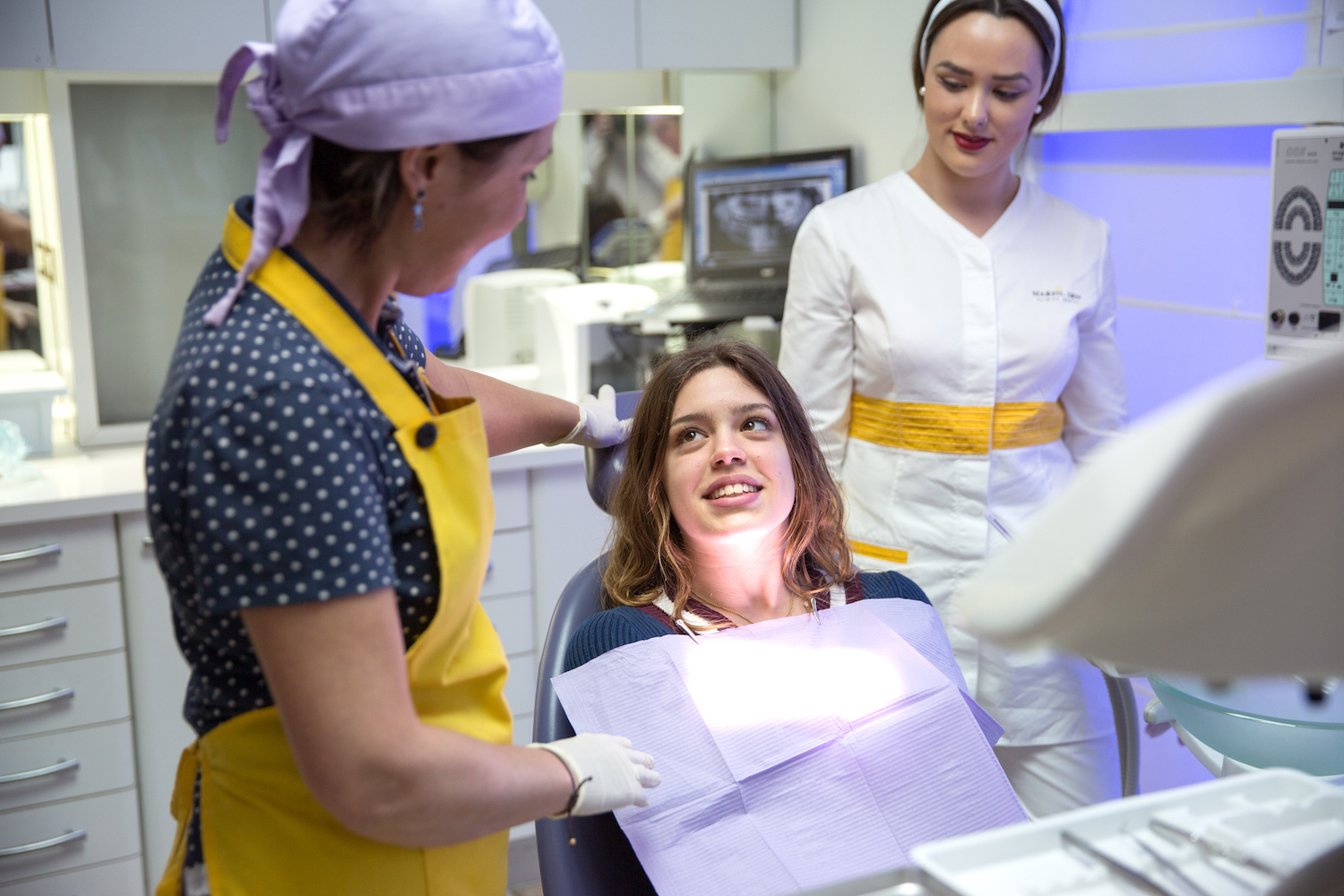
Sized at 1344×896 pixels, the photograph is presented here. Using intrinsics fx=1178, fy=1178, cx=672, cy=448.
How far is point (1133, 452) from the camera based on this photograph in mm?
473

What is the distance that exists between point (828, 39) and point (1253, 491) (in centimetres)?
284

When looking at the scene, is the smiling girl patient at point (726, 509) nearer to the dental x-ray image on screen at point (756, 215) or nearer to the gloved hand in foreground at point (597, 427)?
the gloved hand in foreground at point (597, 427)

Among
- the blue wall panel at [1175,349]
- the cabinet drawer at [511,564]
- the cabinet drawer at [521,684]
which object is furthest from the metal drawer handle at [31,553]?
the blue wall panel at [1175,349]

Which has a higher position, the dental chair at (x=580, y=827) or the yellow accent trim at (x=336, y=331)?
the yellow accent trim at (x=336, y=331)

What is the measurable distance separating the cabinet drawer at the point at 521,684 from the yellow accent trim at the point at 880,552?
1099mm

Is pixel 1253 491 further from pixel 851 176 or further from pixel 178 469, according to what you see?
pixel 851 176

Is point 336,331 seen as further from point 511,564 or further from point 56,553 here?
point 511,564

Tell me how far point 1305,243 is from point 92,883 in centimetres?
257

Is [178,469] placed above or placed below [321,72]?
below

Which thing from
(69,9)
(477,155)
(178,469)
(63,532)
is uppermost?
(69,9)

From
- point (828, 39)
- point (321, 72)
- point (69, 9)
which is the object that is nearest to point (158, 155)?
point (69, 9)

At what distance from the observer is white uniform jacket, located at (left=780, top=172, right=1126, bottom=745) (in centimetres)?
188

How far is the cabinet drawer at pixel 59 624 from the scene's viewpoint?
2332mm


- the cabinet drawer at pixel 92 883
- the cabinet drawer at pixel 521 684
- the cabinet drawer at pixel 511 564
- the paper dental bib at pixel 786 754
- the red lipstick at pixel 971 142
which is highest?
the red lipstick at pixel 971 142
